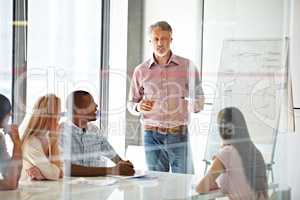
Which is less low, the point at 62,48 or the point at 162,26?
the point at 162,26

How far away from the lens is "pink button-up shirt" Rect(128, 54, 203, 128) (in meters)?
3.15

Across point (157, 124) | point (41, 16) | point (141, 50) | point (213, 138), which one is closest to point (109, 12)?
point (141, 50)

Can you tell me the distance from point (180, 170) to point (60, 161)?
85cm

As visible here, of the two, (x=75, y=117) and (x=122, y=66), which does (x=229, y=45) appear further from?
(x=75, y=117)

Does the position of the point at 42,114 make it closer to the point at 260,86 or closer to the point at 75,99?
the point at 75,99

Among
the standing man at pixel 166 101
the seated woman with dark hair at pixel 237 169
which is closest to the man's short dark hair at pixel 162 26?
the standing man at pixel 166 101

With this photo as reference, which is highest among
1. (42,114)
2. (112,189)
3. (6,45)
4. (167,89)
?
(6,45)

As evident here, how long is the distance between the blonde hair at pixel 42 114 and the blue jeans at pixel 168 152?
740 millimetres

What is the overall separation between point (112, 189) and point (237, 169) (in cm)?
71

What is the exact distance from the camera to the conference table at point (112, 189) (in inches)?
86.0

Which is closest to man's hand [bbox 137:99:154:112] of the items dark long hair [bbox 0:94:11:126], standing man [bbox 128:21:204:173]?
standing man [bbox 128:21:204:173]

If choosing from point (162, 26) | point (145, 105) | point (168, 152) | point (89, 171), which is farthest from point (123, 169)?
point (162, 26)

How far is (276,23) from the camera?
124 inches

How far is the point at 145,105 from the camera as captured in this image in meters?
3.27
